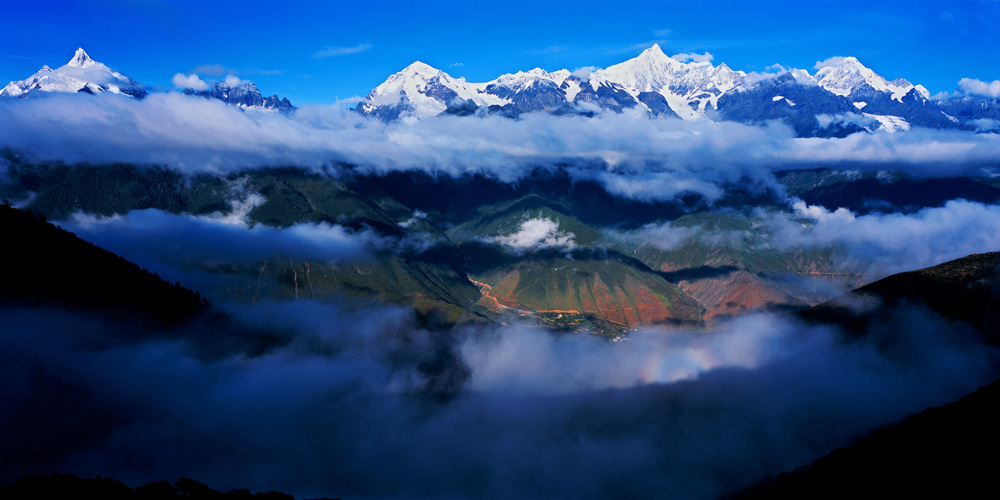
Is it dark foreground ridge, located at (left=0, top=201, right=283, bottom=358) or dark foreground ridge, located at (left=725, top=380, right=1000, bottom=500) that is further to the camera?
Answer: dark foreground ridge, located at (left=0, top=201, right=283, bottom=358)

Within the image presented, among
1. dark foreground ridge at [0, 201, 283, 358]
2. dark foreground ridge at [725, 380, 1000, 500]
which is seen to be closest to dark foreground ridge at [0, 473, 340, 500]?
dark foreground ridge at [0, 201, 283, 358]

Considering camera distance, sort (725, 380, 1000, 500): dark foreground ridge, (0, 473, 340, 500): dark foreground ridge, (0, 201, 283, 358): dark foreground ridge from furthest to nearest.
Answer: (0, 201, 283, 358): dark foreground ridge < (725, 380, 1000, 500): dark foreground ridge < (0, 473, 340, 500): dark foreground ridge

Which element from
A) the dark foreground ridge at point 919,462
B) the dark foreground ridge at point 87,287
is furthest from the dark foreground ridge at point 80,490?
the dark foreground ridge at point 919,462

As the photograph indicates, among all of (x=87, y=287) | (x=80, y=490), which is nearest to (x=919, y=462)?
(x=80, y=490)

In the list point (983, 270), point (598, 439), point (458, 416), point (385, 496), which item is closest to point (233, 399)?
point (385, 496)

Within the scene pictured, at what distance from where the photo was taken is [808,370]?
137 meters

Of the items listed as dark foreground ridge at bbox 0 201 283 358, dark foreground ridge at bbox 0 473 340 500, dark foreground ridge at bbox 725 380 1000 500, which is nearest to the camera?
dark foreground ridge at bbox 0 473 340 500

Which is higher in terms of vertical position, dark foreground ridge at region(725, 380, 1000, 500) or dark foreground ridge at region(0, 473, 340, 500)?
dark foreground ridge at region(0, 473, 340, 500)

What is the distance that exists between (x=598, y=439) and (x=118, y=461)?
10639 cm

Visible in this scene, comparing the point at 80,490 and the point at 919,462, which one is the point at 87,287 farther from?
the point at 919,462

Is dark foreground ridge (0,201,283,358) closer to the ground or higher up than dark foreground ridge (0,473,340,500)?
higher up

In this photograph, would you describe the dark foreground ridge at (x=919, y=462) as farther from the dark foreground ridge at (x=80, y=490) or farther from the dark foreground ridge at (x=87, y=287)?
the dark foreground ridge at (x=87, y=287)

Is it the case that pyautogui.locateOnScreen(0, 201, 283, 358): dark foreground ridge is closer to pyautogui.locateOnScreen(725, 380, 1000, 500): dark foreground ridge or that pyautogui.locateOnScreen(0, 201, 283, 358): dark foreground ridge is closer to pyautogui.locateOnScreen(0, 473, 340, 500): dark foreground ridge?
pyautogui.locateOnScreen(0, 473, 340, 500): dark foreground ridge

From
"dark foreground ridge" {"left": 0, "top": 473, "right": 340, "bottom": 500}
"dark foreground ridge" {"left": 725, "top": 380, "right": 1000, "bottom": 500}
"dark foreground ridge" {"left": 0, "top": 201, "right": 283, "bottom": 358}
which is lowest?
"dark foreground ridge" {"left": 725, "top": 380, "right": 1000, "bottom": 500}
